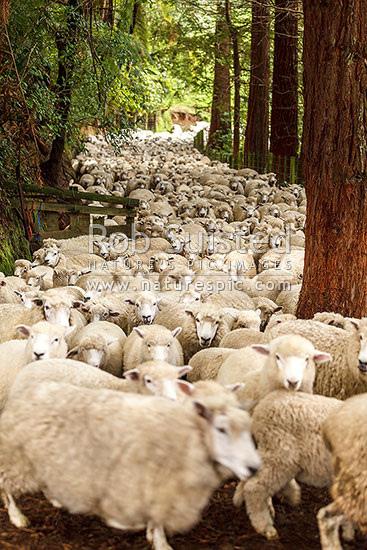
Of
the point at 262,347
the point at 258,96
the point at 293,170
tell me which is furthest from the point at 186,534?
the point at 258,96

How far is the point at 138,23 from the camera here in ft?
63.8

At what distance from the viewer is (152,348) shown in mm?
4754

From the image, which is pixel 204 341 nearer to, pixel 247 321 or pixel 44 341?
pixel 247 321

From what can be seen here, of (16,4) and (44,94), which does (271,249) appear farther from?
(16,4)

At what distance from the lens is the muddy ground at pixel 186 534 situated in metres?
2.97

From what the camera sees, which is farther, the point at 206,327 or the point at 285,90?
the point at 285,90

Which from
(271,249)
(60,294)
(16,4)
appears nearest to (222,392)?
(60,294)

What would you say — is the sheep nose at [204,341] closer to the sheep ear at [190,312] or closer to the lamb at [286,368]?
the sheep ear at [190,312]

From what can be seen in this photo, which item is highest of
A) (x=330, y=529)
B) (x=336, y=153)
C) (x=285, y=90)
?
(x=285, y=90)

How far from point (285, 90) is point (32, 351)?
1606 centimetres

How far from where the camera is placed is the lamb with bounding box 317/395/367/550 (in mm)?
2646

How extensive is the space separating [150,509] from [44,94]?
9.49 m

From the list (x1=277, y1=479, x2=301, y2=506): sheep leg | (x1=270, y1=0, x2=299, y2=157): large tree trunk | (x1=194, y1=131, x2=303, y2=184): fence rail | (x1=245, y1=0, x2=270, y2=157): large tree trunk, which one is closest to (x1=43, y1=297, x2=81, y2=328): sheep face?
(x1=277, y1=479, x2=301, y2=506): sheep leg

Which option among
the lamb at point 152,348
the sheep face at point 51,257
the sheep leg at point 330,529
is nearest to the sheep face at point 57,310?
the lamb at point 152,348
